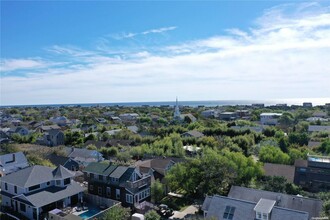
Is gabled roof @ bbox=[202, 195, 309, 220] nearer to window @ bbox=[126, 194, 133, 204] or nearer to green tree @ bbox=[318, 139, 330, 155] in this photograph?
window @ bbox=[126, 194, 133, 204]

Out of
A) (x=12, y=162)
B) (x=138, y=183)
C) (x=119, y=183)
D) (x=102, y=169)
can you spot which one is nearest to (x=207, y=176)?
(x=138, y=183)

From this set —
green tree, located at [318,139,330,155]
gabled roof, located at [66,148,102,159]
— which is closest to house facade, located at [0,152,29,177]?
gabled roof, located at [66,148,102,159]

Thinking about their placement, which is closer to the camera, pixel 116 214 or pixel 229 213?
pixel 229 213

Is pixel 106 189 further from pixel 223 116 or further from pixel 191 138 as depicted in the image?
pixel 223 116

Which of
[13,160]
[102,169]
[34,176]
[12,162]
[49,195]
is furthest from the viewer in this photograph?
[13,160]

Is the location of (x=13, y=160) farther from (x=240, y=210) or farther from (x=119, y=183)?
(x=240, y=210)

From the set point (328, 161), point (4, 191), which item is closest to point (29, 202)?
point (4, 191)

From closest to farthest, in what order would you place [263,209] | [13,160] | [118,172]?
[263,209], [118,172], [13,160]
